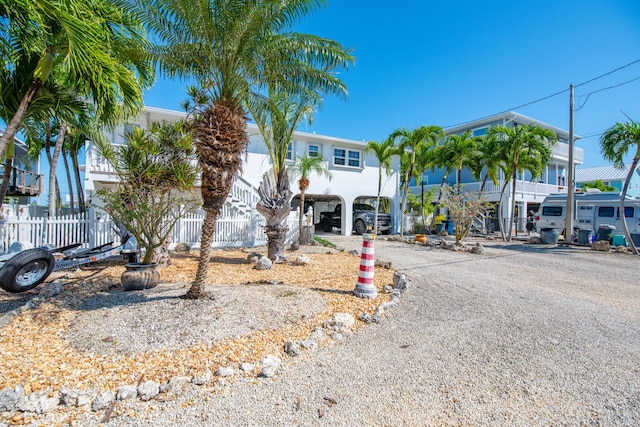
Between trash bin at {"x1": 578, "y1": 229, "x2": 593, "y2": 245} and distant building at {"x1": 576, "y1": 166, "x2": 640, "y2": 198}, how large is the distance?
22958 mm

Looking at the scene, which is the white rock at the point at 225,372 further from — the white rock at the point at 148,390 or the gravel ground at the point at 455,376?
the white rock at the point at 148,390

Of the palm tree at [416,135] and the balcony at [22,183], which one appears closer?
the balcony at [22,183]

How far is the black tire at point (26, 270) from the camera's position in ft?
16.1

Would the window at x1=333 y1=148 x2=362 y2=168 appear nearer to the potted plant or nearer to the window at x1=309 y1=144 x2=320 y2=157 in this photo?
the window at x1=309 y1=144 x2=320 y2=157

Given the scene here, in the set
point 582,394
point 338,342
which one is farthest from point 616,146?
point 338,342

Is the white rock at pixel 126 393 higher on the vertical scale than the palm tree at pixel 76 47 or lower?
lower

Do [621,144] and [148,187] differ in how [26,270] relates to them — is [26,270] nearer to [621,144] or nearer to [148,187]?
[148,187]

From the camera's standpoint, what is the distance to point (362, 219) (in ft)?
62.8

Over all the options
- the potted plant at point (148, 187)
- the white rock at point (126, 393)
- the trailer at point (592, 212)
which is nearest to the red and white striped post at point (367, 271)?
the white rock at point (126, 393)

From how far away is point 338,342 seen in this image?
364 centimetres

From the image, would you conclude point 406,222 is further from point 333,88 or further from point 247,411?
point 247,411

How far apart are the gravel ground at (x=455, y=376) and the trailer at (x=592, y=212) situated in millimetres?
12918

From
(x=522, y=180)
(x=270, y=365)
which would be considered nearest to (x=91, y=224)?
(x=270, y=365)

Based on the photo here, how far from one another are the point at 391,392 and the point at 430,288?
3685mm
